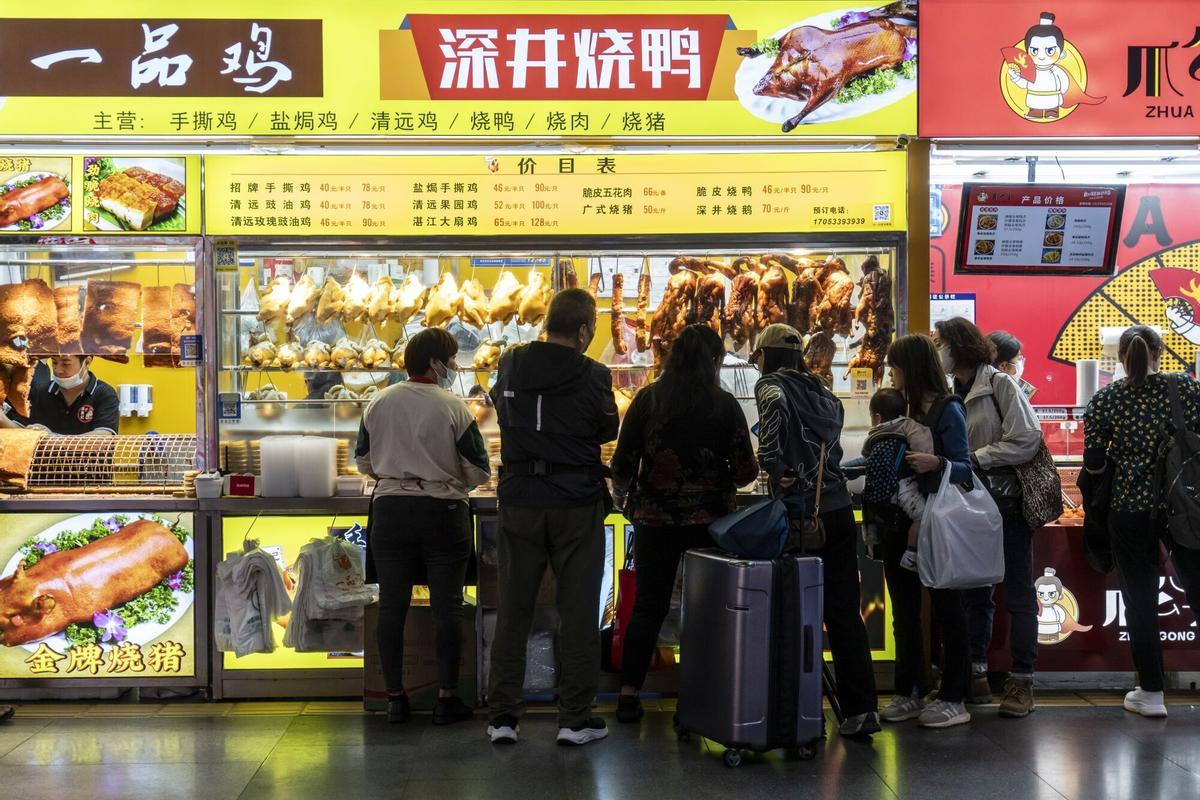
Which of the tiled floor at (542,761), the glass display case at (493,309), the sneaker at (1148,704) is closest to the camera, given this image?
the tiled floor at (542,761)

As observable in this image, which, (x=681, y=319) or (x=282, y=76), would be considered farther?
(x=681, y=319)

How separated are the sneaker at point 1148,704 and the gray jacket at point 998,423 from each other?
4.20ft

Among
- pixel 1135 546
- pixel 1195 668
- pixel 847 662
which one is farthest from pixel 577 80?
pixel 1195 668

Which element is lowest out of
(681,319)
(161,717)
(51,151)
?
(161,717)

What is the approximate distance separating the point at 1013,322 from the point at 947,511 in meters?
4.10

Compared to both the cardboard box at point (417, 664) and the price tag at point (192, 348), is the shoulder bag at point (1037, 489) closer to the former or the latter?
the cardboard box at point (417, 664)

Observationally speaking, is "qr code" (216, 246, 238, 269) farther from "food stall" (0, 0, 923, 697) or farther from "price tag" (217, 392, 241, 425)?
"price tag" (217, 392, 241, 425)

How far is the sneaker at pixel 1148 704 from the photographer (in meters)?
5.40

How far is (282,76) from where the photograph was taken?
18.9 feet

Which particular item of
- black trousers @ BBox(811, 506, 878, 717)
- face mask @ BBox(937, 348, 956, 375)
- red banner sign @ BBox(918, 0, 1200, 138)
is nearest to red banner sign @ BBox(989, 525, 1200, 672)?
face mask @ BBox(937, 348, 956, 375)

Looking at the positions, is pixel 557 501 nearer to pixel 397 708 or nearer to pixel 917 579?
pixel 397 708

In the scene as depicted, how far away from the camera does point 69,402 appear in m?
6.49

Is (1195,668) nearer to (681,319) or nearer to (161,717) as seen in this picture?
(681,319)

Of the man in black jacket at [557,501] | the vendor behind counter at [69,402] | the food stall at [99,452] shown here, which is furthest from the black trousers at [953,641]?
the vendor behind counter at [69,402]
